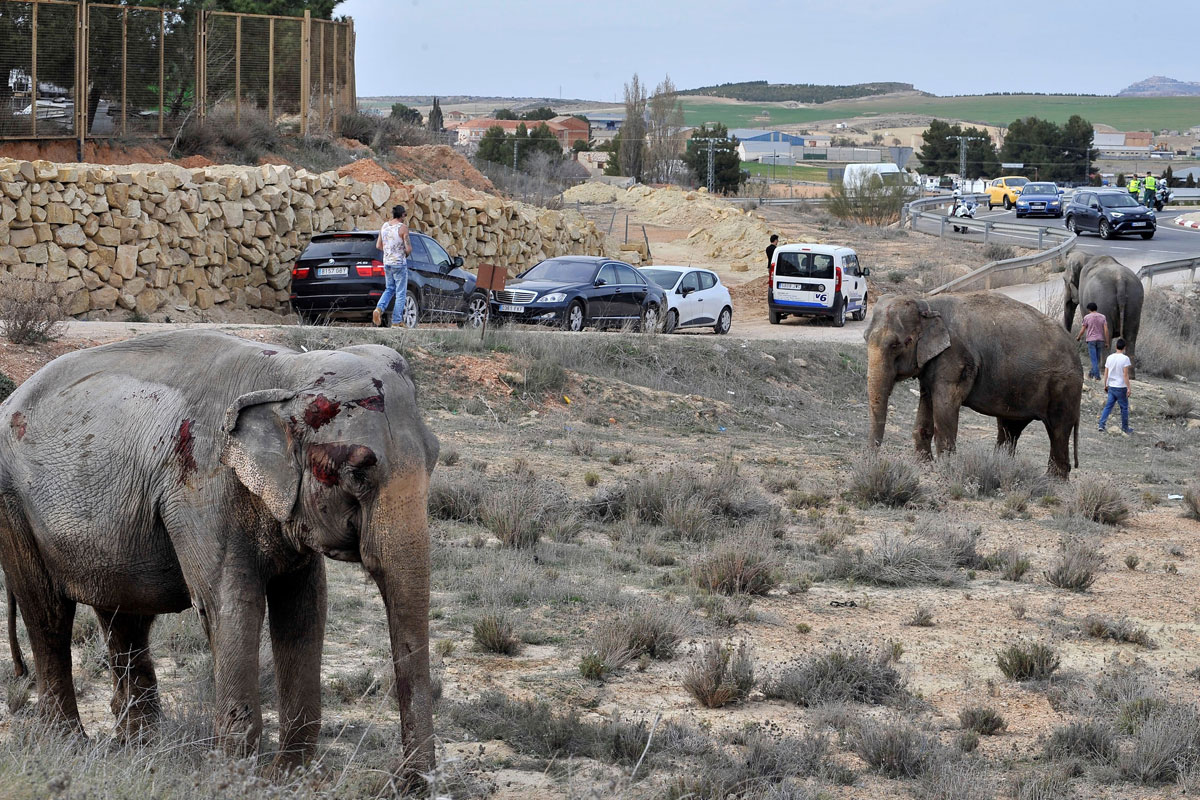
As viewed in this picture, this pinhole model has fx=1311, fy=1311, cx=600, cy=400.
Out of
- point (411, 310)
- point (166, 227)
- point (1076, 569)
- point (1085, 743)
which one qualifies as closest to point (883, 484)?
point (1076, 569)

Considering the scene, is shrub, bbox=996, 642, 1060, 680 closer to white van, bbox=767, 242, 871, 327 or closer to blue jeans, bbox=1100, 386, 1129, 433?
blue jeans, bbox=1100, 386, 1129, 433

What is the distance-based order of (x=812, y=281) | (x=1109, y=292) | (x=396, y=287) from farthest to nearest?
1. (x=812, y=281)
2. (x=1109, y=292)
3. (x=396, y=287)

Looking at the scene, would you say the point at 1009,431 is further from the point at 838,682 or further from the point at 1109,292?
the point at 1109,292

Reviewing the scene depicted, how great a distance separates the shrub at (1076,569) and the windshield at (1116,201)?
4507cm

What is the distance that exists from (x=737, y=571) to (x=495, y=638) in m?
2.56

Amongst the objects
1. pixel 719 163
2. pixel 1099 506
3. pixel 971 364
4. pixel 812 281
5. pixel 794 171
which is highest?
pixel 794 171

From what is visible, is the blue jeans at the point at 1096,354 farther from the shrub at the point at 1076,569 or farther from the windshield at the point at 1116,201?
the windshield at the point at 1116,201

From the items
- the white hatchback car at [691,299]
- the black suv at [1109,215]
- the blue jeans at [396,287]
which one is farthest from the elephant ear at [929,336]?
the black suv at [1109,215]

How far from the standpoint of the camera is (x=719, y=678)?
7551 millimetres

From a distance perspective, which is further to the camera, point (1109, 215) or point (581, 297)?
point (1109, 215)

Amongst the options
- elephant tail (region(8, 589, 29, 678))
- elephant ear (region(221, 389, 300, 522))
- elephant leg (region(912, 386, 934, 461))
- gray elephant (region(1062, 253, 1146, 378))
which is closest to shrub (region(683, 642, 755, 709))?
elephant ear (region(221, 389, 300, 522))

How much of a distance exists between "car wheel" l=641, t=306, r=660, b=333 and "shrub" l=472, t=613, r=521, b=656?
1880 cm

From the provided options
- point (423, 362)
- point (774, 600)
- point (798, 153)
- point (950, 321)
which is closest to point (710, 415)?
point (423, 362)

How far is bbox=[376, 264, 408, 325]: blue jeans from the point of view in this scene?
2139cm
